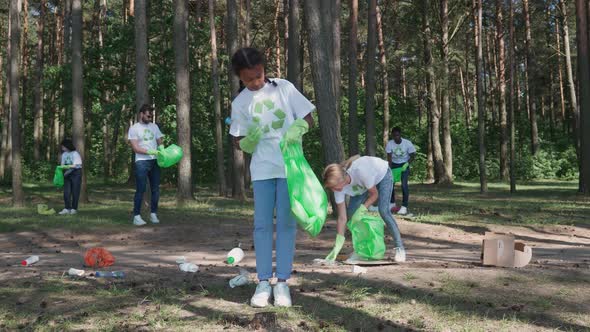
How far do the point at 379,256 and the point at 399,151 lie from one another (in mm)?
6501

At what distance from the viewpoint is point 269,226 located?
498cm

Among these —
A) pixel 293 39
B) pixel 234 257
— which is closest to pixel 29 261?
pixel 234 257

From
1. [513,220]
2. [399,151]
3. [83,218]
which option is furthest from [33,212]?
[513,220]

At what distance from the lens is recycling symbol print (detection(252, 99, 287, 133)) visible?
4.92 metres

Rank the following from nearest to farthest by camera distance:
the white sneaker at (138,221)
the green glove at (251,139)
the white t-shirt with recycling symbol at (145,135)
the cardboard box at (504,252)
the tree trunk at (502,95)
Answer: the green glove at (251,139), the cardboard box at (504,252), the white t-shirt with recycling symbol at (145,135), the white sneaker at (138,221), the tree trunk at (502,95)

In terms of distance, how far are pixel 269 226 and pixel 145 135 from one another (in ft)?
21.6

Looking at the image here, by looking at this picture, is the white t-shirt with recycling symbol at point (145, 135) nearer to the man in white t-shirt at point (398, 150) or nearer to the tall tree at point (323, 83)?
the tall tree at point (323, 83)

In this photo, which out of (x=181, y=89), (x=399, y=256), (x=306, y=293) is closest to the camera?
(x=306, y=293)

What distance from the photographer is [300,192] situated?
475 cm

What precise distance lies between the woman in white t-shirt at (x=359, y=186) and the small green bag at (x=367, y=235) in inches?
4.2

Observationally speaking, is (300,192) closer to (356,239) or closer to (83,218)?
(356,239)

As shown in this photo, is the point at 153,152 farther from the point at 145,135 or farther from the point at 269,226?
the point at 269,226

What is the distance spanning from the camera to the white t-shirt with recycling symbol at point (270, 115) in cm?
489

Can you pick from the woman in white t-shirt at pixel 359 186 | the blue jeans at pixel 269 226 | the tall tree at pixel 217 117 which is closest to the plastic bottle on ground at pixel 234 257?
the woman in white t-shirt at pixel 359 186
